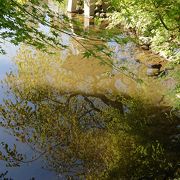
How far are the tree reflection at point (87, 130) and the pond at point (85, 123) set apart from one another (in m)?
0.03

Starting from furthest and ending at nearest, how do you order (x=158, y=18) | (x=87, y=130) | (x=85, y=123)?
(x=85, y=123), (x=87, y=130), (x=158, y=18)

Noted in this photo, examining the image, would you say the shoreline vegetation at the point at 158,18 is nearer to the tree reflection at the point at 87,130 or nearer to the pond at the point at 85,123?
the pond at the point at 85,123

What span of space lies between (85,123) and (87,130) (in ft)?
1.74

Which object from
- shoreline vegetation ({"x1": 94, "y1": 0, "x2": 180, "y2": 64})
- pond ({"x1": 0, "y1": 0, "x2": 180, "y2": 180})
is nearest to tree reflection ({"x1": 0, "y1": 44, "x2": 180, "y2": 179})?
pond ({"x1": 0, "y1": 0, "x2": 180, "y2": 180})

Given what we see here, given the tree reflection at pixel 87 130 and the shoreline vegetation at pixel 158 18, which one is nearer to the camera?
the shoreline vegetation at pixel 158 18

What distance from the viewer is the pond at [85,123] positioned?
Answer: 8875 millimetres

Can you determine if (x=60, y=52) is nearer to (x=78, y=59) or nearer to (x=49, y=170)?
(x=78, y=59)

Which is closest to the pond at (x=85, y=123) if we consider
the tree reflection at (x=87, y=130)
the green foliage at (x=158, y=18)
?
the tree reflection at (x=87, y=130)

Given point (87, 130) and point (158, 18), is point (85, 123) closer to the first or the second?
point (87, 130)

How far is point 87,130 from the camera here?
35.1 feet

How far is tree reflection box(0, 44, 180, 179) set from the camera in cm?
891

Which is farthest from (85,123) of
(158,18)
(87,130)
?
(158,18)

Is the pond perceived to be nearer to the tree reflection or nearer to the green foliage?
the tree reflection

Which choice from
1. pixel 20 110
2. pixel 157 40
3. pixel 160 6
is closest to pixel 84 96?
pixel 20 110
